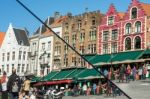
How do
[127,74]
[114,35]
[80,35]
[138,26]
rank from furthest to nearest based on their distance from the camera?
[80,35] < [114,35] < [138,26] < [127,74]

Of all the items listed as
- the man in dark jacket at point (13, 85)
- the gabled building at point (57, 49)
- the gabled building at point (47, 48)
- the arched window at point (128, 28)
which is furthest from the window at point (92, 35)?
the man in dark jacket at point (13, 85)

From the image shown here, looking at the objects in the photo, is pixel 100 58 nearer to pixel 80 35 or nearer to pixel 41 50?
pixel 80 35

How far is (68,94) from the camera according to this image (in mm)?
38219

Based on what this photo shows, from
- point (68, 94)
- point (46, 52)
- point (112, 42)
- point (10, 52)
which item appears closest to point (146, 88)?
point (68, 94)

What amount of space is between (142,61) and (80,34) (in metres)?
17.3

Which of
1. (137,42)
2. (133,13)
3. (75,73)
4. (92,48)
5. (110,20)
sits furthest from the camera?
(92,48)

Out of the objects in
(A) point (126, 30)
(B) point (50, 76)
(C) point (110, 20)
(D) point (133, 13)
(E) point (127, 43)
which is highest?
(D) point (133, 13)

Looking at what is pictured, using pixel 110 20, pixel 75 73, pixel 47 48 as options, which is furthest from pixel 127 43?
pixel 47 48

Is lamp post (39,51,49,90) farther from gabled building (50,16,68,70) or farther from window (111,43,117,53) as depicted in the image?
window (111,43,117,53)

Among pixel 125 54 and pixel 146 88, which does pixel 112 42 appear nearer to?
pixel 125 54

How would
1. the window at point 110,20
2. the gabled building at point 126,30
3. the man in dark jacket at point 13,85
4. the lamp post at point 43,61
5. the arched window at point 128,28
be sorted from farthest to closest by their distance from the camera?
the lamp post at point 43,61, the window at point 110,20, the arched window at point 128,28, the gabled building at point 126,30, the man in dark jacket at point 13,85

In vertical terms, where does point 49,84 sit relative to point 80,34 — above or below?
below

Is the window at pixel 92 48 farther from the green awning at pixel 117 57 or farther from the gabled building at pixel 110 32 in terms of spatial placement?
the green awning at pixel 117 57

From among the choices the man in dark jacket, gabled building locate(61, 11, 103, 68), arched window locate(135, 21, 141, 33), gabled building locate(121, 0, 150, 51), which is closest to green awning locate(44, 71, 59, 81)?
gabled building locate(61, 11, 103, 68)
